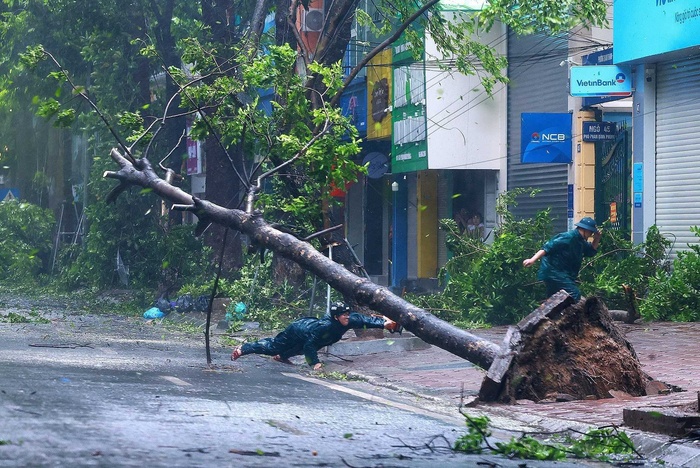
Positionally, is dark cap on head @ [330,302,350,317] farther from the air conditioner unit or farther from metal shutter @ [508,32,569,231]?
the air conditioner unit

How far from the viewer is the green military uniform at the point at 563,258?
12.5 m

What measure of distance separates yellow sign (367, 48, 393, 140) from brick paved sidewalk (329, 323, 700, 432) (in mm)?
10664

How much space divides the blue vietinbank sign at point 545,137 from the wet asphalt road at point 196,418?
29.3 ft

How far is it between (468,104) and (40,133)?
20449 millimetres

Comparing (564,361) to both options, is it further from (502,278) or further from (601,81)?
(601,81)

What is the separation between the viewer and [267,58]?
14.4 metres

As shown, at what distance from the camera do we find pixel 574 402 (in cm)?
905

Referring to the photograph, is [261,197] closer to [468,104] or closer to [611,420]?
[611,420]

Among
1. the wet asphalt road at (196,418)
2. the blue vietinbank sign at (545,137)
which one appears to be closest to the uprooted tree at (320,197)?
the wet asphalt road at (196,418)

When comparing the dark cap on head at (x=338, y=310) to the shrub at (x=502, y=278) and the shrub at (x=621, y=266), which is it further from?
the shrub at (x=621, y=266)

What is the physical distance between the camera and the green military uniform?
1251cm

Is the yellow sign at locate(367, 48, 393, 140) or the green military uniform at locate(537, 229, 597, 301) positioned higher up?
the yellow sign at locate(367, 48, 393, 140)

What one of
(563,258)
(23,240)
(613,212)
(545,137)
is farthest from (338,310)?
(23,240)

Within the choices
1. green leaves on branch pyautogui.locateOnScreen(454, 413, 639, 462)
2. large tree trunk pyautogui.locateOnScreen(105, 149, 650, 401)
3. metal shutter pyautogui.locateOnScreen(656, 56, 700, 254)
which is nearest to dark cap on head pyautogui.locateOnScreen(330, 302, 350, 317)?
large tree trunk pyautogui.locateOnScreen(105, 149, 650, 401)
